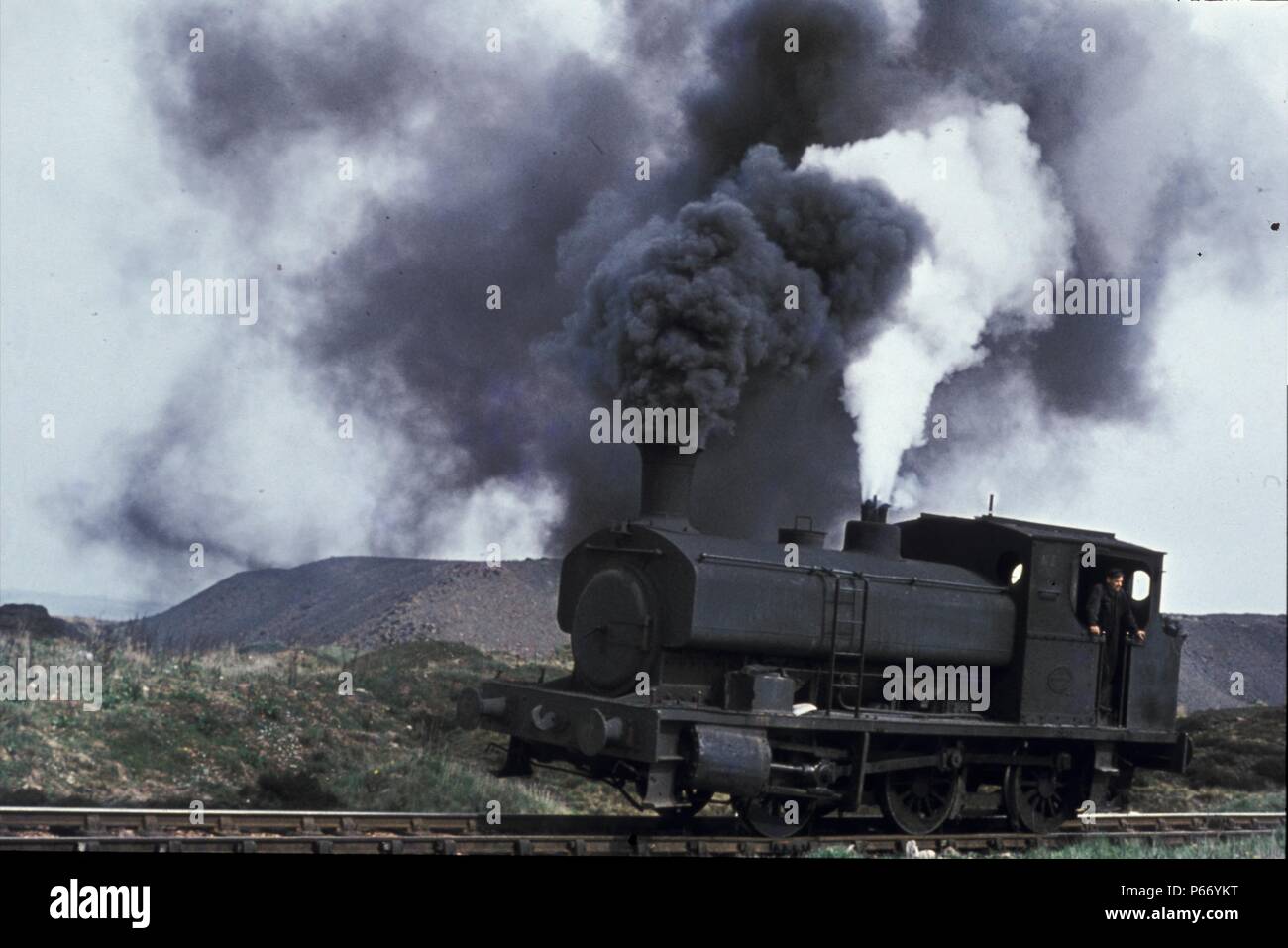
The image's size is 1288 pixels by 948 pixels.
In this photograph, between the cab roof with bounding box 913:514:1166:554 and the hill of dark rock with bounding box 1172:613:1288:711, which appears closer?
the cab roof with bounding box 913:514:1166:554

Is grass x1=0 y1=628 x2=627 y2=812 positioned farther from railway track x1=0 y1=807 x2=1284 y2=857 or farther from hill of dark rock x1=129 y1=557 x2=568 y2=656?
hill of dark rock x1=129 y1=557 x2=568 y2=656

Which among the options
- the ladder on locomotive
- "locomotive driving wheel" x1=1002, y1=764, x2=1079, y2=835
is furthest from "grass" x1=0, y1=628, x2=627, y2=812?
"locomotive driving wheel" x1=1002, y1=764, x2=1079, y2=835

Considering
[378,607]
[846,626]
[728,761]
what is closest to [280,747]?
[728,761]

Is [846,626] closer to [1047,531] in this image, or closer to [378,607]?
[1047,531]

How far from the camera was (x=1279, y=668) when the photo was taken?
33.0 meters

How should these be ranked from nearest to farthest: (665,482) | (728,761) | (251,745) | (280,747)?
(728,761) < (665,482) < (251,745) < (280,747)

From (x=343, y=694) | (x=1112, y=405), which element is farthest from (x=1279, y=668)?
(x=343, y=694)

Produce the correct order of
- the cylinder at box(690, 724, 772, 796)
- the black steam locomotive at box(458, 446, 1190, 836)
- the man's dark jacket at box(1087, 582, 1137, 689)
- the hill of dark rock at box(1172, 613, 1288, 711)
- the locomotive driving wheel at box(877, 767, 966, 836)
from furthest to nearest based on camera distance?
the hill of dark rock at box(1172, 613, 1288, 711)
the man's dark jacket at box(1087, 582, 1137, 689)
the locomotive driving wheel at box(877, 767, 966, 836)
the black steam locomotive at box(458, 446, 1190, 836)
the cylinder at box(690, 724, 772, 796)

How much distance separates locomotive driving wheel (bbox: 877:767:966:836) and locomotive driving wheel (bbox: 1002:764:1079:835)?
1.94ft

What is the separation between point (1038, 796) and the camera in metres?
14.9

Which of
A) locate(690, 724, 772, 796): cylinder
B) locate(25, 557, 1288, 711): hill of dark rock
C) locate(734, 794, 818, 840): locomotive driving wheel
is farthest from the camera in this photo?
locate(25, 557, 1288, 711): hill of dark rock

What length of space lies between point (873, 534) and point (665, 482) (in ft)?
8.20

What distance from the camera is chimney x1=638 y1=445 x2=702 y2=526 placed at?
12413mm
